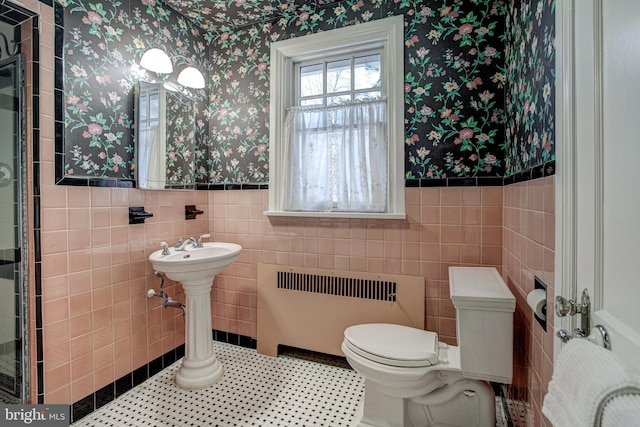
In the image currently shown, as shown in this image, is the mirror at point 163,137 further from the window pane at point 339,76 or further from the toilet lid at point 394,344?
the toilet lid at point 394,344

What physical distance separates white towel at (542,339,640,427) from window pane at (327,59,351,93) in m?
1.92

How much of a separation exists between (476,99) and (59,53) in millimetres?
2228

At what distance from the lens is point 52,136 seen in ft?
4.73

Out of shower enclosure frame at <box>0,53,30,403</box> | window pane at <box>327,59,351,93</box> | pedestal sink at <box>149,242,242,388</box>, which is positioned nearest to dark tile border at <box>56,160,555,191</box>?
shower enclosure frame at <box>0,53,30,403</box>

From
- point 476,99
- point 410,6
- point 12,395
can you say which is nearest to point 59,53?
point 12,395

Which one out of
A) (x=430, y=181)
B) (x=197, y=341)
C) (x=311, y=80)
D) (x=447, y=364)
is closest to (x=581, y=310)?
(x=447, y=364)

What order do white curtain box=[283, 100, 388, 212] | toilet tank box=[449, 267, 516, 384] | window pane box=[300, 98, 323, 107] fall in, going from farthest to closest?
window pane box=[300, 98, 323, 107] → white curtain box=[283, 100, 388, 212] → toilet tank box=[449, 267, 516, 384]

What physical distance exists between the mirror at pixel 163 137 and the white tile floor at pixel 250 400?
126cm

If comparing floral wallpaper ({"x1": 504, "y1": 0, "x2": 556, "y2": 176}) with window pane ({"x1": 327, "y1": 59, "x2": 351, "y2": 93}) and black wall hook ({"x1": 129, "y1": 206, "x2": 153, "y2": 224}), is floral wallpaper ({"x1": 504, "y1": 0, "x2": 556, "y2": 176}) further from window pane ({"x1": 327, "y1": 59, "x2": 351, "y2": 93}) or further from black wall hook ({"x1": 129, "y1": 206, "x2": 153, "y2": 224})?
black wall hook ({"x1": 129, "y1": 206, "x2": 153, "y2": 224})

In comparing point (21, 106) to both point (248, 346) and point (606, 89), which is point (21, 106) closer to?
point (248, 346)

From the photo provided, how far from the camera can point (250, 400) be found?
168 cm

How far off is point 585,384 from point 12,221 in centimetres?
214

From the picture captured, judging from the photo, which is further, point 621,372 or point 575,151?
point 575,151

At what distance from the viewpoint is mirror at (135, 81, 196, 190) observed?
72.1 inches
